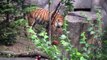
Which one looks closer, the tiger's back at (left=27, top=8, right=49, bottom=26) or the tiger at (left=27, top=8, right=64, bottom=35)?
the tiger at (left=27, top=8, right=64, bottom=35)

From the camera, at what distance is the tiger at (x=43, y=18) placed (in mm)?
11047

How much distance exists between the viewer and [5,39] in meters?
9.41

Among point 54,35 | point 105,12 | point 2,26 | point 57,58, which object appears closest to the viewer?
point 57,58

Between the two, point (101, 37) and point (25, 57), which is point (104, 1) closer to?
point (25, 57)

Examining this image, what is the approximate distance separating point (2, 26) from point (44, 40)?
5.59 m

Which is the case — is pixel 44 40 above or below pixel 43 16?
above

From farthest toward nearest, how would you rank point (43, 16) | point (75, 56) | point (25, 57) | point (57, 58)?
→ point (43, 16), point (25, 57), point (57, 58), point (75, 56)

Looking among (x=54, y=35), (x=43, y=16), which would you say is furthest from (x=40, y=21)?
(x=54, y=35)

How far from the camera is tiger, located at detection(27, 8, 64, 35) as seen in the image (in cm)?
1105

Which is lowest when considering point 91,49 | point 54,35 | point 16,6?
point 54,35

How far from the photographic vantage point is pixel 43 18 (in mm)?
11281

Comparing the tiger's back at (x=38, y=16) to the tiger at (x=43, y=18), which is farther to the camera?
the tiger's back at (x=38, y=16)

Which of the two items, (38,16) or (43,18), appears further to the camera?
(38,16)

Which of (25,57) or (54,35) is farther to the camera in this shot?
(54,35)
